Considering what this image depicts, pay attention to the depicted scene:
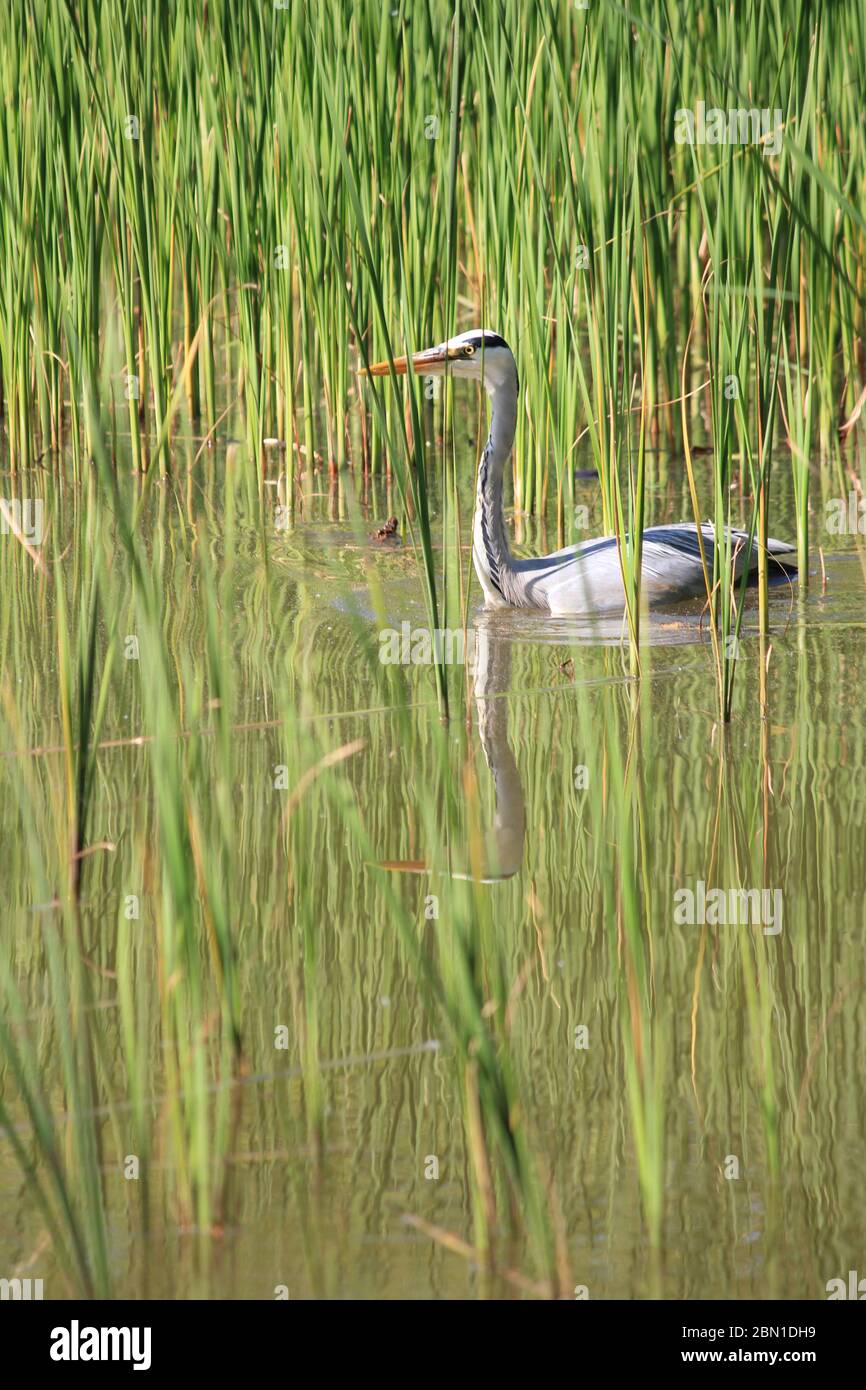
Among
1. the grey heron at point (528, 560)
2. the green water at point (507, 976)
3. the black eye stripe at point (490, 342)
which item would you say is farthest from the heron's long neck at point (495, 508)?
the green water at point (507, 976)

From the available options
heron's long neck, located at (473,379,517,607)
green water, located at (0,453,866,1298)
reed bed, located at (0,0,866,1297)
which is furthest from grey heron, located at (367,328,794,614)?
green water, located at (0,453,866,1298)

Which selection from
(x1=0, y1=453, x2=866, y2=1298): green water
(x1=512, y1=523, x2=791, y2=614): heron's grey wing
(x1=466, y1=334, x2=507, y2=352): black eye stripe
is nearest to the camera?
(x1=0, y1=453, x2=866, y2=1298): green water

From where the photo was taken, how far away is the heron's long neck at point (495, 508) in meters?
5.11

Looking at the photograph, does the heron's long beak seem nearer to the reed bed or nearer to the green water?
the reed bed

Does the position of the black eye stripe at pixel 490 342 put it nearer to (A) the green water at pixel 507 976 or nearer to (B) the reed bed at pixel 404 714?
(B) the reed bed at pixel 404 714

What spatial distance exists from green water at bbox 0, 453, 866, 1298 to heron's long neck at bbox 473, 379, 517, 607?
68 centimetres

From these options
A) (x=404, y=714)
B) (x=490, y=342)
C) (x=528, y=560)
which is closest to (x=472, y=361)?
(x=490, y=342)

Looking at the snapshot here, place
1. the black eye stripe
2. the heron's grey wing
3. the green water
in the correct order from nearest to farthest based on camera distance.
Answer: the green water
the heron's grey wing
the black eye stripe

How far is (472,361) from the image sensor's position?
16.5 ft

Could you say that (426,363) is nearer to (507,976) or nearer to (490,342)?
(490,342)

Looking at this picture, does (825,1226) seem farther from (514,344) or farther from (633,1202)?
(514,344)

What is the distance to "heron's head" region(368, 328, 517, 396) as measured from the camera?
4984mm

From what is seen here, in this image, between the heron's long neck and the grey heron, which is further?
the heron's long neck

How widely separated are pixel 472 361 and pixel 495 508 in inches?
17.5
